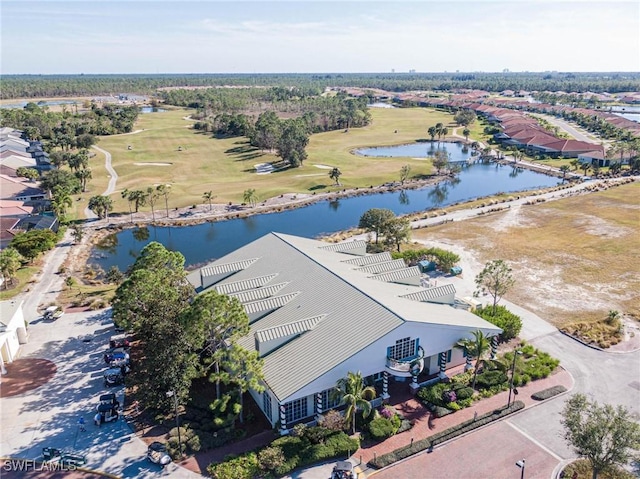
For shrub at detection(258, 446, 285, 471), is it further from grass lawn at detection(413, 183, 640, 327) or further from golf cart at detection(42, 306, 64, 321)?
grass lawn at detection(413, 183, 640, 327)

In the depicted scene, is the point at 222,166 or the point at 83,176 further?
the point at 222,166

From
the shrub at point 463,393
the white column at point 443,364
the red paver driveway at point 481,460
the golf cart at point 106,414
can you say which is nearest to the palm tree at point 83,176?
the golf cart at point 106,414

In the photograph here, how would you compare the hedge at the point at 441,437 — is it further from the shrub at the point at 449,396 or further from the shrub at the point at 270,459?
the shrub at the point at 270,459

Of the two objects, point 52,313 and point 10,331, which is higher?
point 10,331

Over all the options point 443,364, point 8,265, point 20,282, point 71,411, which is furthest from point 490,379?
point 20,282

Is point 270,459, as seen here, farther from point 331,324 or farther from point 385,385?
point 331,324

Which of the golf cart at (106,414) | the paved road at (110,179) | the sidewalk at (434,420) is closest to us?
the sidewalk at (434,420)

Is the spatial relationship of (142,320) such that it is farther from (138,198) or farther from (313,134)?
(313,134)
